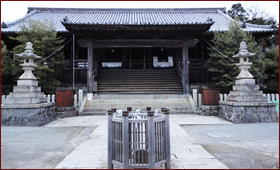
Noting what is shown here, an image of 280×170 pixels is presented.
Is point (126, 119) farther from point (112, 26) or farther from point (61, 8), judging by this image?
point (61, 8)

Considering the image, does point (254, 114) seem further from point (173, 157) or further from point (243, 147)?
point (173, 157)

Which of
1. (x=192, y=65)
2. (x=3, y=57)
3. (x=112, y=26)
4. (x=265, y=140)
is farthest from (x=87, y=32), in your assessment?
(x=265, y=140)

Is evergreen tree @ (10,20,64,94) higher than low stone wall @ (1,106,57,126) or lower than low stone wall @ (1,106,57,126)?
Result: higher

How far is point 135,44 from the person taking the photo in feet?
40.9

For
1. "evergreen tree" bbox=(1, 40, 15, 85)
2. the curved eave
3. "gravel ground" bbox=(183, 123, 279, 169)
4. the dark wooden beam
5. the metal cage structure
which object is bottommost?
"gravel ground" bbox=(183, 123, 279, 169)

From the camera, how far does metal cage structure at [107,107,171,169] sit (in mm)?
2834

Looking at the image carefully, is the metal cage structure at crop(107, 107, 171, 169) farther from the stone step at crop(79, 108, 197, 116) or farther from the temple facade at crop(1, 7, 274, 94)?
the temple facade at crop(1, 7, 274, 94)

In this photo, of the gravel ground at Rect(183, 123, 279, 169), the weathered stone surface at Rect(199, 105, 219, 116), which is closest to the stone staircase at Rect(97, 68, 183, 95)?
the weathered stone surface at Rect(199, 105, 219, 116)

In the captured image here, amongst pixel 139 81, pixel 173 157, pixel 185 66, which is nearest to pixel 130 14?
pixel 139 81

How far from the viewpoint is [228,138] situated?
518cm

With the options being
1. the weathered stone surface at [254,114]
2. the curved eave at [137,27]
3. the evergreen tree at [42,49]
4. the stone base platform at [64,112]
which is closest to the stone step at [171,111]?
the stone base platform at [64,112]

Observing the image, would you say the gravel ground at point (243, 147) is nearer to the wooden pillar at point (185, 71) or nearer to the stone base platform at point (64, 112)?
the wooden pillar at point (185, 71)

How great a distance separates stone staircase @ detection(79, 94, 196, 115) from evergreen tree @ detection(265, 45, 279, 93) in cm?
688

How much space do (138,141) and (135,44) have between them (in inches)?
400
